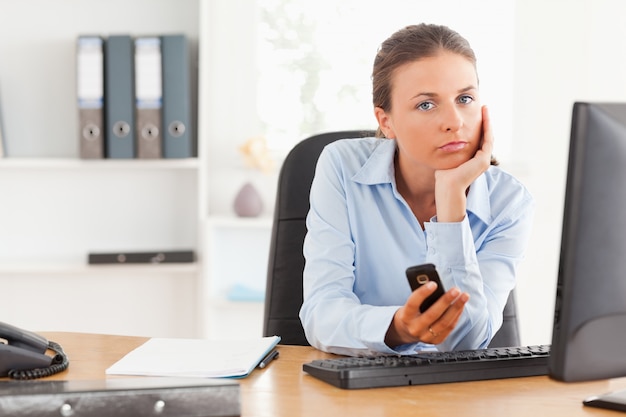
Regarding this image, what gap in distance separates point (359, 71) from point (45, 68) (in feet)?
3.86

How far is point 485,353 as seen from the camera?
136 cm

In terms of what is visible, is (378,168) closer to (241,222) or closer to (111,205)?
(241,222)

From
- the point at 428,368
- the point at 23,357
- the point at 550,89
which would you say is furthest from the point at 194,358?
the point at 550,89

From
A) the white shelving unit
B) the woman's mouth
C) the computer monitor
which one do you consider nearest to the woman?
the woman's mouth

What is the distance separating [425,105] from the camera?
165cm

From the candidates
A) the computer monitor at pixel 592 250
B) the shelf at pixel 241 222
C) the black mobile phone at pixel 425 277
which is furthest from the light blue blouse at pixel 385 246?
the shelf at pixel 241 222

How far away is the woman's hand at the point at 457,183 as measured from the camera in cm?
158

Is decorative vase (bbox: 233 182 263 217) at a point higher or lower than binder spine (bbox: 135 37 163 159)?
lower

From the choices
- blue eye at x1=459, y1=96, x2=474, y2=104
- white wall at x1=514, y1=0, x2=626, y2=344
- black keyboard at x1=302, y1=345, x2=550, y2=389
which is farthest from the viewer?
white wall at x1=514, y1=0, x2=626, y2=344

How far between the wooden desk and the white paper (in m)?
0.03

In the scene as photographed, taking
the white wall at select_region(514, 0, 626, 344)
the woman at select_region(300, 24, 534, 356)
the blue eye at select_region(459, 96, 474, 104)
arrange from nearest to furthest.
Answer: the woman at select_region(300, 24, 534, 356) → the blue eye at select_region(459, 96, 474, 104) → the white wall at select_region(514, 0, 626, 344)

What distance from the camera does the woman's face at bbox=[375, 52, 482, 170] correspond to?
1624 mm

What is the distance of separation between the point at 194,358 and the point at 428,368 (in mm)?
359

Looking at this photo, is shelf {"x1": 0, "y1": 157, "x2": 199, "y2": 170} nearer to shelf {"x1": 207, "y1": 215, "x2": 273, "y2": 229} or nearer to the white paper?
shelf {"x1": 207, "y1": 215, "x2": 273, "y2": 229}
